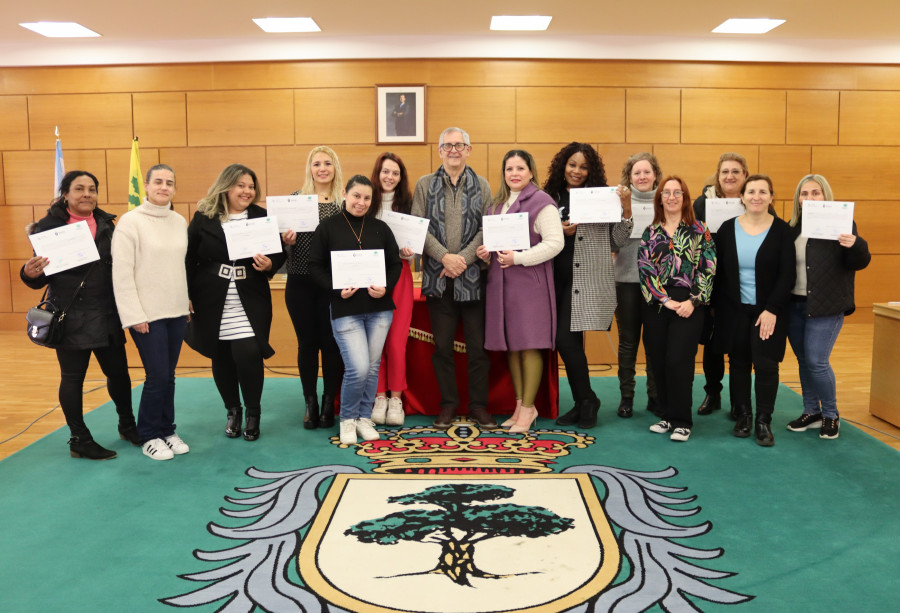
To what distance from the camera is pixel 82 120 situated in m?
7.82

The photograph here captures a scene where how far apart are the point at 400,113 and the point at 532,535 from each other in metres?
6.05

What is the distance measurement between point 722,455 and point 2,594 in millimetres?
3110

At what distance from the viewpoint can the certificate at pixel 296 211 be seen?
3.60m

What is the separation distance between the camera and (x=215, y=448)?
3586mm

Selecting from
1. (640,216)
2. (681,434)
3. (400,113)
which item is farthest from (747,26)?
(681,434)

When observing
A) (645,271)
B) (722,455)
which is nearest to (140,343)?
(645,271)

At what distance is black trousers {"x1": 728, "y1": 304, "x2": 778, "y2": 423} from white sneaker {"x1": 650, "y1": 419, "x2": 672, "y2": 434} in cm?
43

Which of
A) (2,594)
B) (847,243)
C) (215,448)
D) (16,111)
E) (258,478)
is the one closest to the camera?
(2,594)

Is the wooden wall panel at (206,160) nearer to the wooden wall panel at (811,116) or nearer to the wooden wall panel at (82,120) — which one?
the wooden wall panel at (82,120)

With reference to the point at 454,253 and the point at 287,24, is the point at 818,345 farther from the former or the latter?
the point at 287,24

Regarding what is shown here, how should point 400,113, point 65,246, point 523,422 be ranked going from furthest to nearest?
point 400,113 → point 523,422 → point 65,246

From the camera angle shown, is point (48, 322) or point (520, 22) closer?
point (48, 322)

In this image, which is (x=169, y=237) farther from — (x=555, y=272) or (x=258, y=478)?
(x=555, y=272)

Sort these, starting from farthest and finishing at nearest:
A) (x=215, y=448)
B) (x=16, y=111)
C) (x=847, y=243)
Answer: (x=16, y=111) → (x=215, y=448) → (x=847, y=243)
